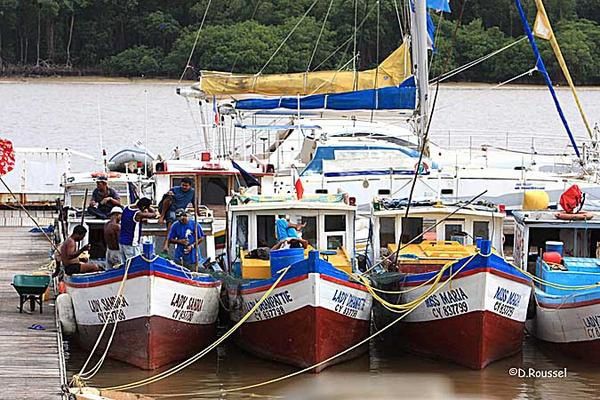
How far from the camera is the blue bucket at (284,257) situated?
2250 centimetres

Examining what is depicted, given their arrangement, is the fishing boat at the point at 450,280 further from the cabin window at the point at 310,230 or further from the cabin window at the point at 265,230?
the cabin window at the point at 265,230

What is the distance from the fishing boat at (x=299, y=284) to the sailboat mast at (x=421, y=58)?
9.53 meters

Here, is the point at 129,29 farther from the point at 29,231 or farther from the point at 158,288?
the point at 158,288

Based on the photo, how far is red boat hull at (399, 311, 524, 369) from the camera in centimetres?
2269

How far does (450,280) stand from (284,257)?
8.47 feet

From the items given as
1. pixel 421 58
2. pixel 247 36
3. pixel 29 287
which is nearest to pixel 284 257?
pixel 29 287

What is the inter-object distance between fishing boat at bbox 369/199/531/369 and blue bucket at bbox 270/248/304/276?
1705 millimetres

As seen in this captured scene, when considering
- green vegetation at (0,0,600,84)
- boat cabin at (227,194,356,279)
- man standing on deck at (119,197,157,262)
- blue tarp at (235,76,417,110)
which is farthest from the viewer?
green vegetation at (0,0,600,84)

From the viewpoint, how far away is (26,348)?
21.7 metres

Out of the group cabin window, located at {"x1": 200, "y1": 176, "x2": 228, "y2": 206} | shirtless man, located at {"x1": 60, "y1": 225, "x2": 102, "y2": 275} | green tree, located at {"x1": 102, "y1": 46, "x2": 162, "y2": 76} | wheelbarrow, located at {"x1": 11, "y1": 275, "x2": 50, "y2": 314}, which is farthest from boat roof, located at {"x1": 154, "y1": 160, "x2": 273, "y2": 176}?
green tree, located at {"x1": 102, "y1": 46, "x2": 162, "y2": 76}

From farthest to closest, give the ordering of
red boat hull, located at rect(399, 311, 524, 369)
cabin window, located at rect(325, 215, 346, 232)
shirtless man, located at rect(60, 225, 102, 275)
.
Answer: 1. cabin window, located at rect(325, 215, 346, 232)
2. shirtless man, located at rect(60, 225, 102, 275)
3. red boat hull, located at rect(399, 311, 524, 369)

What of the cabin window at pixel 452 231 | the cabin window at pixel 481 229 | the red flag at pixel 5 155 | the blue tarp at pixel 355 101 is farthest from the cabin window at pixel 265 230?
the blue tarp at pixel 355 101

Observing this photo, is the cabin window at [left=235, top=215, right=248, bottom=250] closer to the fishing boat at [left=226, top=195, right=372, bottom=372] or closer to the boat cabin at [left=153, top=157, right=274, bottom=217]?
the fishing boat at [left=226, top=195, right=372, bottom=372]

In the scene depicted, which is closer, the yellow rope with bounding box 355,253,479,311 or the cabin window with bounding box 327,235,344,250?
the yellow rope with bounding box 355,253,479,311
